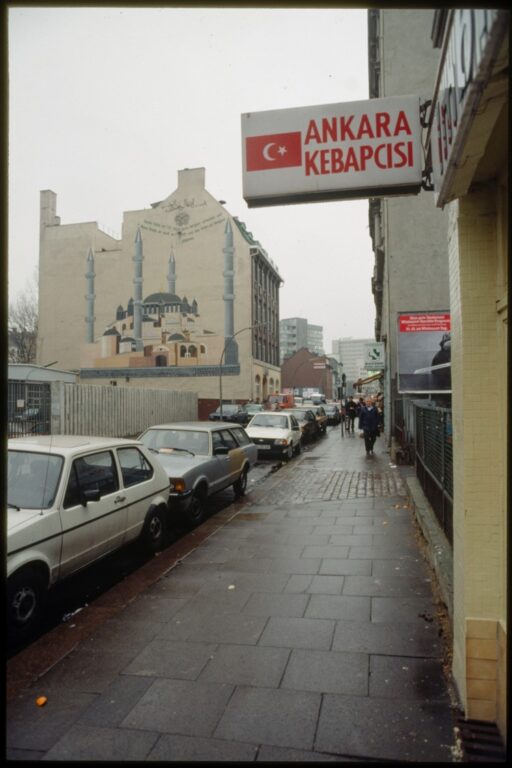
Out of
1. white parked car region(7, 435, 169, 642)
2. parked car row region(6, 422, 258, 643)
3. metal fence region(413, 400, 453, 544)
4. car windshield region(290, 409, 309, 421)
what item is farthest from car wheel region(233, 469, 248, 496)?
car windshield region(290, 409, 309, 421)

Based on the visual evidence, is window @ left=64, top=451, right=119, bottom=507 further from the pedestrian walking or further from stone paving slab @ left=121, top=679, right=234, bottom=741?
the pedestrian walking

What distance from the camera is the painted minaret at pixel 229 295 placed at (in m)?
45.2

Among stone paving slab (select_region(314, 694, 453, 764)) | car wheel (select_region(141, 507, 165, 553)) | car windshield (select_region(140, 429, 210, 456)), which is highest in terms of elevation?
car windshield (select_region(140, 429, 210, 456))

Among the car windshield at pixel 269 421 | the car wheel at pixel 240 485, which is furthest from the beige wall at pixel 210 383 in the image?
the car wheel at pixel 240 485

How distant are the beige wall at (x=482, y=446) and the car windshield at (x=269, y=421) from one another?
50.7 feet

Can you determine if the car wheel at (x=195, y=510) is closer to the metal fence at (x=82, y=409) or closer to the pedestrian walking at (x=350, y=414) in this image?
the metal fence at (x=82, y=409)

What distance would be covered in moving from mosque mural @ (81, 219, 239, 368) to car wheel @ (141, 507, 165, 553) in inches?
1476

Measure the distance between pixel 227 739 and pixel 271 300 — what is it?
53.5 m

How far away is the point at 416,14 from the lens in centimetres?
2164

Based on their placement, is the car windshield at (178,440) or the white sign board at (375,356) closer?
the car windshield at (178,440)

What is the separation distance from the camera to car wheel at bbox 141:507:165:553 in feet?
22.2

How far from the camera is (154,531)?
22.9ft

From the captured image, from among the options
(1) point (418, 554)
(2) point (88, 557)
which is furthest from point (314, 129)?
(1) point (418, 554)

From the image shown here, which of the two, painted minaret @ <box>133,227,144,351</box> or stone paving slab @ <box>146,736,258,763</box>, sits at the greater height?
painted minaret @ <box>133,227,144,351</box>
